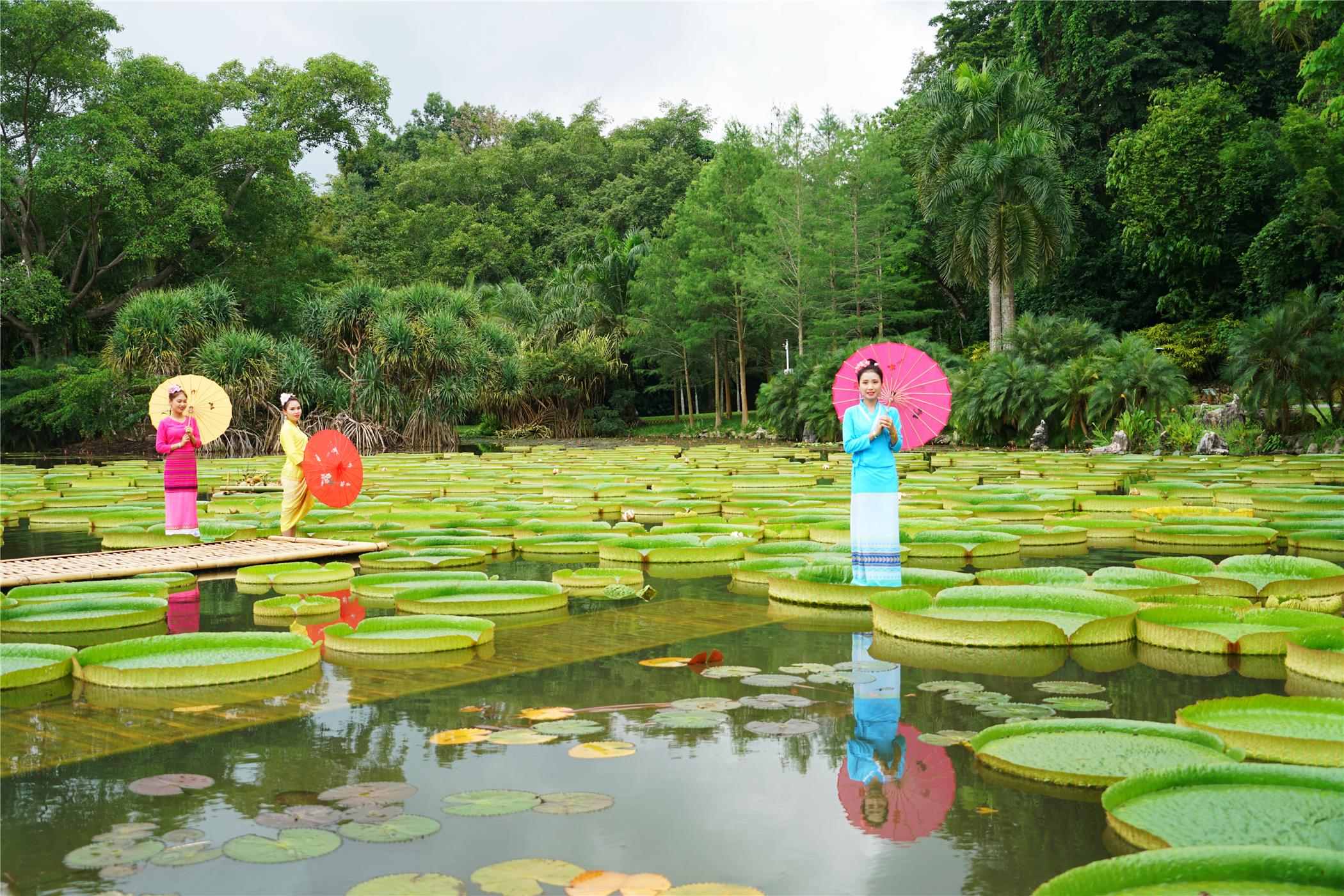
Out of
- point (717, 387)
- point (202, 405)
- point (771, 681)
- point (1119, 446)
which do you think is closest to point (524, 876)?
point (771, 681)

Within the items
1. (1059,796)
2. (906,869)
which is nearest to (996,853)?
(906,869)

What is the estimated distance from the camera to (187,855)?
2670mm

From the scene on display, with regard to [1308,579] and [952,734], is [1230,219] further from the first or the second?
[952,734]

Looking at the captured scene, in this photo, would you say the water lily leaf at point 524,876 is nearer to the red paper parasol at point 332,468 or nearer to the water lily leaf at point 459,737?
the water lily leaf at point 459,737

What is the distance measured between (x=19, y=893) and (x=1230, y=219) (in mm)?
34870

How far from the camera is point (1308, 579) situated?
608 cm

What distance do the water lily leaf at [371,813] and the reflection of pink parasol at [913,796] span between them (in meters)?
1.30

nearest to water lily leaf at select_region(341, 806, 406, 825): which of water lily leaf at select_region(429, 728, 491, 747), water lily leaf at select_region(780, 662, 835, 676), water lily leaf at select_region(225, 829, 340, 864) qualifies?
water lily leaf at select_region(225, 829, 340, 864)

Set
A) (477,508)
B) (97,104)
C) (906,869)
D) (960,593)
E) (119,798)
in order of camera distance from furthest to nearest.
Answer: (97,104), (477,508), (960,593), (119,798), (906,869)

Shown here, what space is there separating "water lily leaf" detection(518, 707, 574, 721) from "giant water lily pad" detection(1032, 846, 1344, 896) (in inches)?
81.4

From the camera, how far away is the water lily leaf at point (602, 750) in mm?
3533

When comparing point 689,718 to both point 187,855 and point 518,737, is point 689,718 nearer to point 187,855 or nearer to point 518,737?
point 518,737

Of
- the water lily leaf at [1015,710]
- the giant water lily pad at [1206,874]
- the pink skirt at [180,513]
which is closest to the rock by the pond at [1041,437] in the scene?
the pink skirt at [180,513]

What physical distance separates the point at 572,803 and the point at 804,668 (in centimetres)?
184
